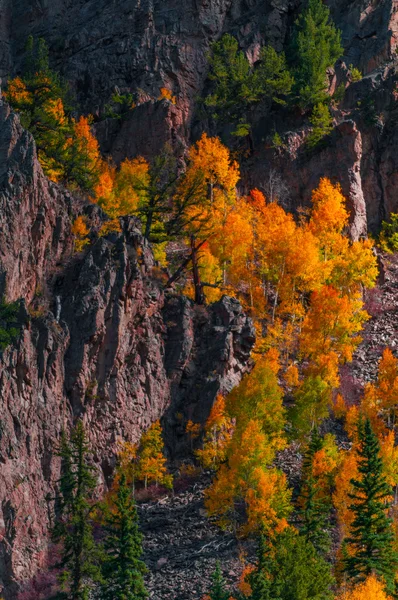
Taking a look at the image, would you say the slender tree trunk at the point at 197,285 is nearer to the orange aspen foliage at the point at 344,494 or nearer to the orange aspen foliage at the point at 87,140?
the orange aspen foliage at the point at 87,140

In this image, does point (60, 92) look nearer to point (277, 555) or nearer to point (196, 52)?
point (196, 52)

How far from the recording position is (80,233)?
6538 cm

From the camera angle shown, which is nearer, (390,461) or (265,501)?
(265,501)

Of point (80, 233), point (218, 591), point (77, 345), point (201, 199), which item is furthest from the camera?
point (201, 199)

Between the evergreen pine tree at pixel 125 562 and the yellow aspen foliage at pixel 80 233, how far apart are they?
1952cm

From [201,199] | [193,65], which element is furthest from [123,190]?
[193,65]

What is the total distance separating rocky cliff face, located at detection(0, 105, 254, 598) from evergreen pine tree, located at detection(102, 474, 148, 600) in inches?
216

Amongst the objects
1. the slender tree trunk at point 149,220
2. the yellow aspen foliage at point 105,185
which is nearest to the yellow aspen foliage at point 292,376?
the slender tree trunk at point 149,220

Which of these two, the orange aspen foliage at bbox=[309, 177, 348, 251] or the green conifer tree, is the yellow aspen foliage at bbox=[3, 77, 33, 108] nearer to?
the orange aspen foliage at bbox=[309, 177, 348, 251]

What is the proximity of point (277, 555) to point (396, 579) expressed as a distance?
703 cm

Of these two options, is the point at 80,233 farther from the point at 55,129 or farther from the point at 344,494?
the point at 344,494

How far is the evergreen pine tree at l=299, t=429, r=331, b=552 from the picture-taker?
5228 cm

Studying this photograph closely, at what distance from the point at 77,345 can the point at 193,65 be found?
41.7 metres

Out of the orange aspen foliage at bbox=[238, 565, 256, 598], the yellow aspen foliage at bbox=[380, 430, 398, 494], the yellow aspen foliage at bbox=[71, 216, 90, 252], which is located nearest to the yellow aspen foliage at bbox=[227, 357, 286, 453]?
the yellow aspen foliage at bbox=[380, 430, 398, 494]
